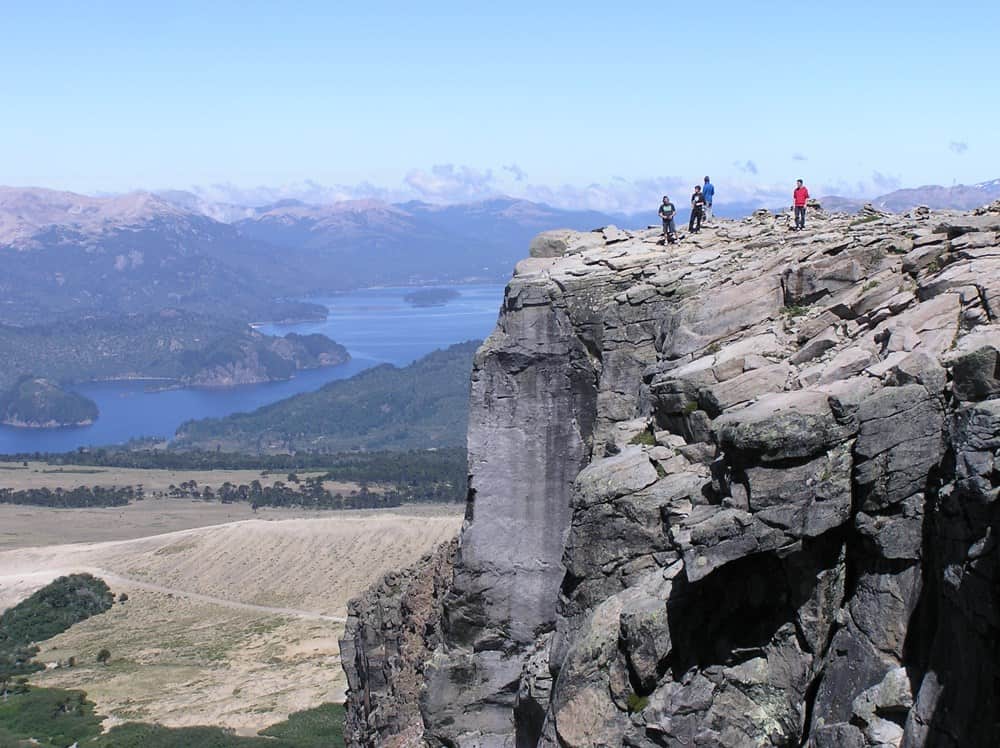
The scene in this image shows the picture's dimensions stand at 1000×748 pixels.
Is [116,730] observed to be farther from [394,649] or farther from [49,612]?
[49,612]

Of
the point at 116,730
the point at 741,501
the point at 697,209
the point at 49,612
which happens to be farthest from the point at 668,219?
the point at 49,612

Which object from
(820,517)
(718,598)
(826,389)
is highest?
(826,389)

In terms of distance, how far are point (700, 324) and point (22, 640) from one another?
6498cm

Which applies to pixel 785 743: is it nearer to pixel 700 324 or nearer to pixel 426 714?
pixel 700 324

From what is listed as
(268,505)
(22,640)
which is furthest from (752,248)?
(268,505)

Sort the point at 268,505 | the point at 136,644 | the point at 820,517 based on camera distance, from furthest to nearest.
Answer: the point at 268,505
the point at 136,644
the point at 820,517

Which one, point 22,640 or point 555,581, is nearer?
point 555,581

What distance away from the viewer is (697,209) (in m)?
31.8

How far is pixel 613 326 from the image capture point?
26906mm

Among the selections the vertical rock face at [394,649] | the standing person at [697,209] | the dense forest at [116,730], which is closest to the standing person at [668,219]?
the standing person at [697,209]

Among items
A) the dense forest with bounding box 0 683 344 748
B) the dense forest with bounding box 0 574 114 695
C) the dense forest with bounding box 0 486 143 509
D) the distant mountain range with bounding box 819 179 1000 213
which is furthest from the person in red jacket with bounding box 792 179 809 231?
the dense forest with bounding box 0 486 143 509

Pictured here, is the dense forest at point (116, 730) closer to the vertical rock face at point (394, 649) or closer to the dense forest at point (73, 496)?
the vertical rock face at point (394, 649)

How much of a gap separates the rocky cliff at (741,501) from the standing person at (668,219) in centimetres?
164

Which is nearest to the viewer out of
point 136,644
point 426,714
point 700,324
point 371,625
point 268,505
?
point 700,324
